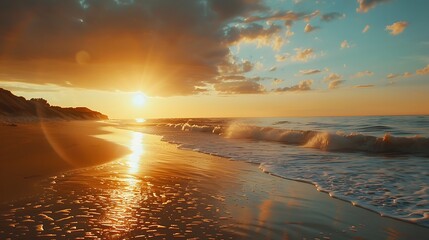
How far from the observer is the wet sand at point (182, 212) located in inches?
156

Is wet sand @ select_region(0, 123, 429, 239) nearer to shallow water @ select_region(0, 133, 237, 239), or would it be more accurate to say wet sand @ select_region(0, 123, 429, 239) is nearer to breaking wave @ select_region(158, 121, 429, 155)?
shallow water @ select_region(0, 133, 237, 239)

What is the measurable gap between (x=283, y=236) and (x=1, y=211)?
13.4ft

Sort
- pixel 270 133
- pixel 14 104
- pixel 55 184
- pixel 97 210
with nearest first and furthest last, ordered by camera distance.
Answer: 1. pixel 97 210
2. pixel 55 184
3. pixel 270 133
4. pixel 14 104

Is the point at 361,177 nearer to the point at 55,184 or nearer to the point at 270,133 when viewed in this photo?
the point at 55,184

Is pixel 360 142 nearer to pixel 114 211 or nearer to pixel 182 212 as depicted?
pixel 182 212

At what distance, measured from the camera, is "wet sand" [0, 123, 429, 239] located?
396 centimetres

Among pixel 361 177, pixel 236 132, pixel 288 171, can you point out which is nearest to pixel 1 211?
pixel 288 171

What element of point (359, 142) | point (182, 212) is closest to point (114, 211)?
point (182, 212)

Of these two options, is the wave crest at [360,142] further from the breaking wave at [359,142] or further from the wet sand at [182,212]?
the wet sand at [182,212]

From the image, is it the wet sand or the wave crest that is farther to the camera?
the wave crest

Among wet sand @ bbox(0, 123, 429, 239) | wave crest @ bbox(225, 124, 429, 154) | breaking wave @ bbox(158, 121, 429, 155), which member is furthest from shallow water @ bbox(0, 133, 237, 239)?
wave crest @ bbox(225, 124, 429, 154)

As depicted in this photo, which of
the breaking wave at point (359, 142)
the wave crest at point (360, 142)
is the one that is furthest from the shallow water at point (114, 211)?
the wave crest at point (360, 142)

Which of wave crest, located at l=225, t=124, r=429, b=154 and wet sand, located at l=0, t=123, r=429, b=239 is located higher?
wave crest, located at l=225, t=124, r=429, b=154

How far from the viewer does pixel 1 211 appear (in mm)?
4395
